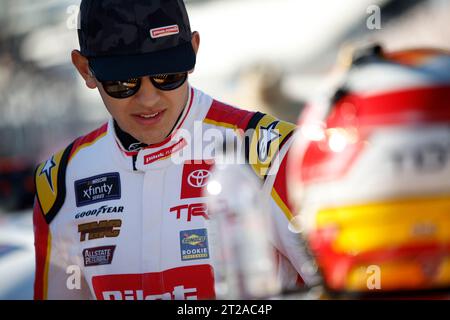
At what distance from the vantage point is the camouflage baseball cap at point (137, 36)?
4.39 feet

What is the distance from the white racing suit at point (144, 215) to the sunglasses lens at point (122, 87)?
124mm

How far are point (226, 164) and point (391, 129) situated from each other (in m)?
0.33

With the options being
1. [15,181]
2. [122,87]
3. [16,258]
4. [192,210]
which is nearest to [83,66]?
[122,87]

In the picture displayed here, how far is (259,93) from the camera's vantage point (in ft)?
5.44

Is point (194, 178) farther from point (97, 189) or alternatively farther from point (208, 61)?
point (208, 61)

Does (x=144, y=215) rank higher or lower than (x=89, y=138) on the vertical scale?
lower

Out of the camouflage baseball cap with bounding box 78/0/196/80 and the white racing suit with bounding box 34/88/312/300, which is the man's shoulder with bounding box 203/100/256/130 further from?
the camouflage baseball cap with bounding box 78/0/196/80

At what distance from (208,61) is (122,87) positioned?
0.36m

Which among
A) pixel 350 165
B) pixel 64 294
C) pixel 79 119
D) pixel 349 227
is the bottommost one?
pixel 64 294

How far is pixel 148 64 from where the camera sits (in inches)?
52.9

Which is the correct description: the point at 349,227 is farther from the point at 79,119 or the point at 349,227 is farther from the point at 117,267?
the point at 79,119

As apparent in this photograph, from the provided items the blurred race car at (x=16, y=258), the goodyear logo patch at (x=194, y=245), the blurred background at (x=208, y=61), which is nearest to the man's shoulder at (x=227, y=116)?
the blurred background at (x=208, y=61)

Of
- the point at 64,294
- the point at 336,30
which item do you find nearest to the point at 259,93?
the point at 336,30

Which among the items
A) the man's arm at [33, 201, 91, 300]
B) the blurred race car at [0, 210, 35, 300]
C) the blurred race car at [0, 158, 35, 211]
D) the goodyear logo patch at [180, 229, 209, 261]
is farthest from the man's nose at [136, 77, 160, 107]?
→ the blurred race car at [0, 158, 35, 211]
